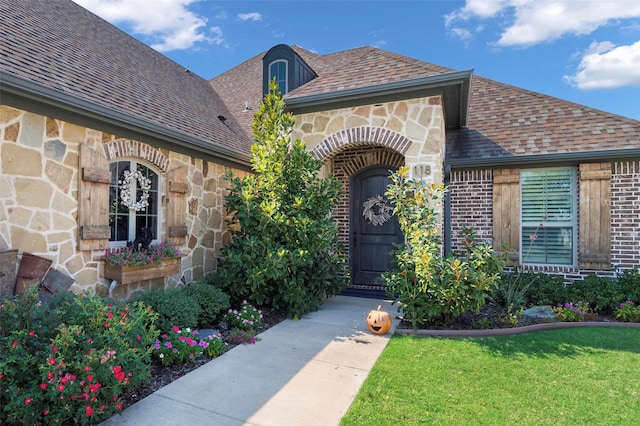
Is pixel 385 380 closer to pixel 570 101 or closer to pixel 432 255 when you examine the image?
pixel 432 255

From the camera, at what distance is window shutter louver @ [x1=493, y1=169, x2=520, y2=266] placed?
6957mm

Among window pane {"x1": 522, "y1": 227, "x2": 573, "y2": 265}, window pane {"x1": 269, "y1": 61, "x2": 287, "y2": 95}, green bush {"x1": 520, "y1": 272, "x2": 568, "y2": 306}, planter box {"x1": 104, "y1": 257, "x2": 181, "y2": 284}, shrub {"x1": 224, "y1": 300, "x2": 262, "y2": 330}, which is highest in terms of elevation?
window pane {"x1": 269, "y1": 61, "x2": 287, "y2": 95}

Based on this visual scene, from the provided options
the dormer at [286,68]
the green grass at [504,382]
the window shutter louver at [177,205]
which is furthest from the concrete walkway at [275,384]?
the dormer at [286,68]

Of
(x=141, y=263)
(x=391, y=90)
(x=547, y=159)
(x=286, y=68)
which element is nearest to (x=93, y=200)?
(x=141, y=263)

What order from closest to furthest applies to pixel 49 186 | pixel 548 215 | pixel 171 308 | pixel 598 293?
pixel 49 186 < pixel 171 308 < pixel 598 293 < pixel 548 215

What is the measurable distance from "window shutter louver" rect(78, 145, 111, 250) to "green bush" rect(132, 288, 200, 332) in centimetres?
95

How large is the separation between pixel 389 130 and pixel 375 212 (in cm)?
213

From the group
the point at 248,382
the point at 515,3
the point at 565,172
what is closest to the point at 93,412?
the point at 248,382

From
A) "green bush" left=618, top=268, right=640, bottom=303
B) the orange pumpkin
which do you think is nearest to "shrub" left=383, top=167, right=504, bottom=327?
the orange pumpkin

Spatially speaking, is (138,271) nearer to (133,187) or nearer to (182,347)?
(133,187)

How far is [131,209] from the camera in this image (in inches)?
204

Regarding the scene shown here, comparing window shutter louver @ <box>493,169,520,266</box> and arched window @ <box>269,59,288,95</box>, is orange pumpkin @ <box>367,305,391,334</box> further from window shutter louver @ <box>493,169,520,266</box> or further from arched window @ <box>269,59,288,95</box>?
arched window @ <box>269,59,288,95</box>

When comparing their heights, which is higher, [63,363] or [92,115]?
[92,115]

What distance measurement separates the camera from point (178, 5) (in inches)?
272
